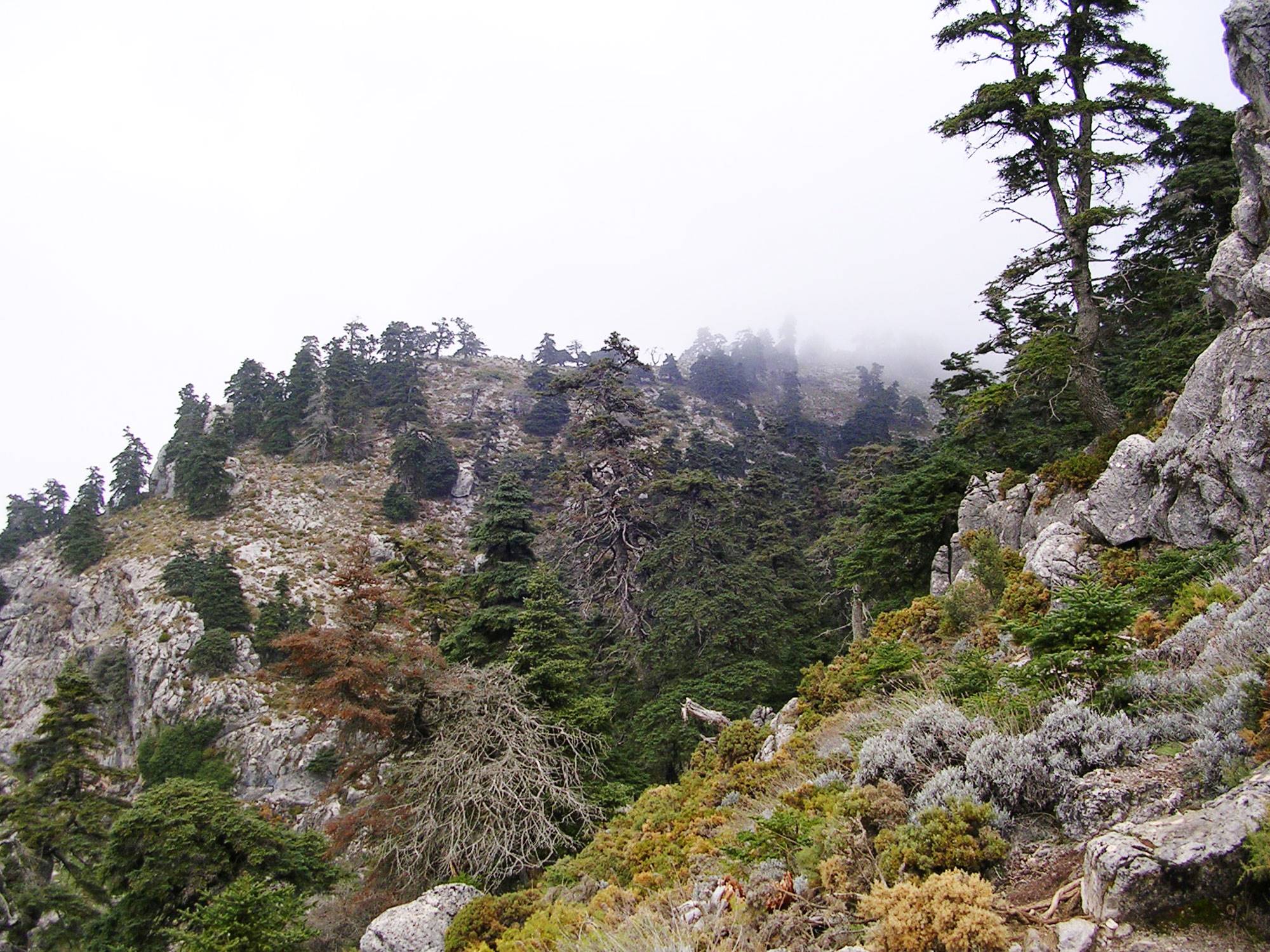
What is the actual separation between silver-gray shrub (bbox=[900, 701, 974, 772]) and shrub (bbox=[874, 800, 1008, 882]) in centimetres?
95

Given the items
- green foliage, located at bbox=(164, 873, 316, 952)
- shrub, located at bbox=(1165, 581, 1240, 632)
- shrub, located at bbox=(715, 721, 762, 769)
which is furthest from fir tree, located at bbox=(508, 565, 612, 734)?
shrub, located at bbox=(1165, 581, 1240, 632)

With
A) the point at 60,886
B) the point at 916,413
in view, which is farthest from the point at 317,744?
the point at 916,413

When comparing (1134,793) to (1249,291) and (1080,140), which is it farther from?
(1080,140)

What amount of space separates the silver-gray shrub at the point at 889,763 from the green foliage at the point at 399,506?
43.2 m

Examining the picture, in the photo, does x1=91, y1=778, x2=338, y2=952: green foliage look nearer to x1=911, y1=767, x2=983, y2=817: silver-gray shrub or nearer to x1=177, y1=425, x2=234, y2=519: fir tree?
x1=911, y1=767, x2=983, y2=817: silver-gray shrub

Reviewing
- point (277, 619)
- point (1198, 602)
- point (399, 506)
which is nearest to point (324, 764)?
point (277, 619)

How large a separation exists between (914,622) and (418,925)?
1003 centimetres

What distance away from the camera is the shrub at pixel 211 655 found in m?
31.0

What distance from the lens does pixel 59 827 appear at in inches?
602

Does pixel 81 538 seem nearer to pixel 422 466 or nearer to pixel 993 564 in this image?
pixel 422 466

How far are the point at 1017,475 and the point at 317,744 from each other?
29.7 meters

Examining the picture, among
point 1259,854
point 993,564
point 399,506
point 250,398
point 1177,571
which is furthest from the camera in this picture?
point 250,398

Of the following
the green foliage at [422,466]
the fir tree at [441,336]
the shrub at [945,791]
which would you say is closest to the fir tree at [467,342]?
the fir tree at [441,336]

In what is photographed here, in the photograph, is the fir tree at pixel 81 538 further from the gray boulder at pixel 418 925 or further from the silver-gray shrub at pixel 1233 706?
the silver-gray shrub at pixel 1233 706
